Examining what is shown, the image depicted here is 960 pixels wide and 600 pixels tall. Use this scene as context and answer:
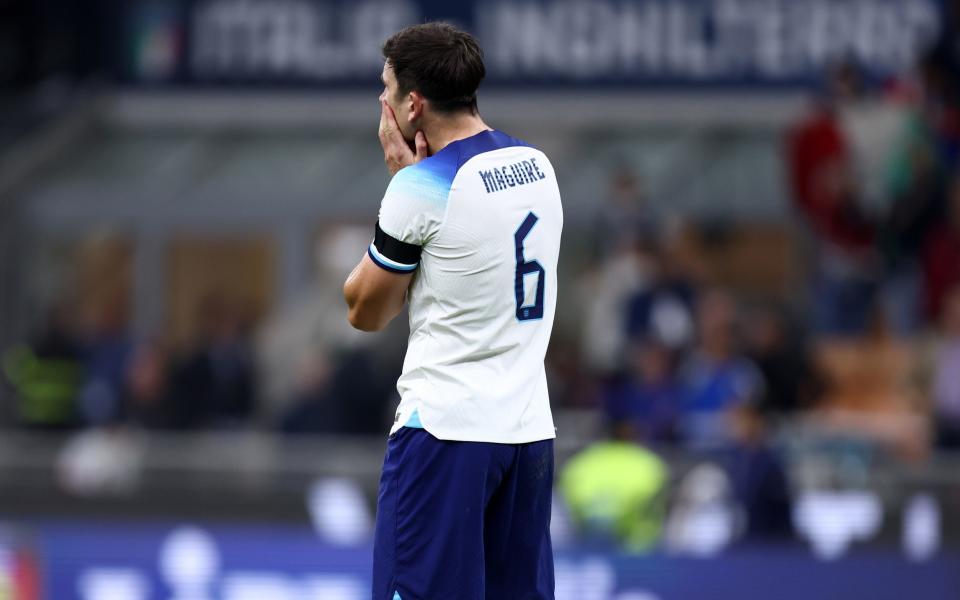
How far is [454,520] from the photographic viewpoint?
14.5ft

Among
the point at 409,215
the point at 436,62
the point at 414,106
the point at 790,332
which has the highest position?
the point at 436,62

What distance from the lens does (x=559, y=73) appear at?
14.3m

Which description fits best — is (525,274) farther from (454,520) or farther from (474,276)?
(454,520)

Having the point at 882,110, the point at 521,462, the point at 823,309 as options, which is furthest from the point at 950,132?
the point at 521,462

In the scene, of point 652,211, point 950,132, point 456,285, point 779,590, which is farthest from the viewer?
point 652,211

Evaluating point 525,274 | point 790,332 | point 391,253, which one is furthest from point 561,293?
point 391,253

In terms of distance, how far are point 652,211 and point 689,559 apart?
5.77 meters

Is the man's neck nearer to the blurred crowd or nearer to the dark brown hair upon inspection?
the dark brown hair

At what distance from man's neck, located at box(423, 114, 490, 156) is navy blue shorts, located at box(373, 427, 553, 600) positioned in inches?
28.4

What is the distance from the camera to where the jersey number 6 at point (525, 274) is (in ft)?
14.4

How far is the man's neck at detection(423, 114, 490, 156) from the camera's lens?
4.41 metres

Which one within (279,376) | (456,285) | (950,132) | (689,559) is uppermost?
(456,285)

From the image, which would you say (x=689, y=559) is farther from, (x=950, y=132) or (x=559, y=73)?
(x=559, y=73)

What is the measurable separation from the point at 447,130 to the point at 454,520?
3.19 ft
